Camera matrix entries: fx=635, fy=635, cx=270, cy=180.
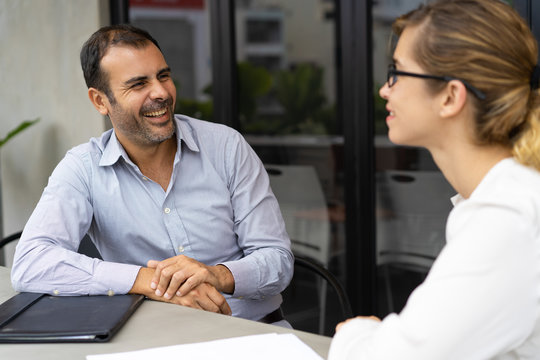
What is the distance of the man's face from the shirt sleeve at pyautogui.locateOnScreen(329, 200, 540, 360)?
4.56 feet

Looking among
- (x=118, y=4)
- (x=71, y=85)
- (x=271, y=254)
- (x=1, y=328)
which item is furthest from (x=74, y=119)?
(x=1, y=328)

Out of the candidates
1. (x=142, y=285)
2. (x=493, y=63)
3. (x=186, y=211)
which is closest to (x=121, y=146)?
(x=186, y=211)

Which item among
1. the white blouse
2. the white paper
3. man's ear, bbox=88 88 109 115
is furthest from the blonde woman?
man's ear, bbox=88 88 109 115

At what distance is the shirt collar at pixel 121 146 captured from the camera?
2.16m

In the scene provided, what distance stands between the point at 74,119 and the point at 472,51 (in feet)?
9.85

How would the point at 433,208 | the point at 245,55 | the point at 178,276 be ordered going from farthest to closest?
the point at 245,55 → the point at 433,208 → the point at 178,276

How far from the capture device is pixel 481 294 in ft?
3.00

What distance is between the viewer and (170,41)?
11.9 meters

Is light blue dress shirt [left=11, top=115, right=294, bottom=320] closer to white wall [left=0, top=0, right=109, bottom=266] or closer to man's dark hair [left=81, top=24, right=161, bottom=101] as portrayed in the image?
man's dark hair [left=81, top=24, right=161, bottom=101]

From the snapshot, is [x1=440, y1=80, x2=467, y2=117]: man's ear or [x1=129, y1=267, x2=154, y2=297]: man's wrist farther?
[x1=129, y1=267, x2=154, y2=297]: man's wrist

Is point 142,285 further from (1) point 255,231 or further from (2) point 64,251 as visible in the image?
(1) point 255,231

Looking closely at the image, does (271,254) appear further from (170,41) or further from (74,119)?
(170,41)

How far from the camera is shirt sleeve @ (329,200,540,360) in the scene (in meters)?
0.92

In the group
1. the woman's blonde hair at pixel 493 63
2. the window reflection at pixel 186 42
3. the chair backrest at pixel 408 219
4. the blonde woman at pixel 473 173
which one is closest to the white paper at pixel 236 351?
the blonde woman at pixel 473 173
